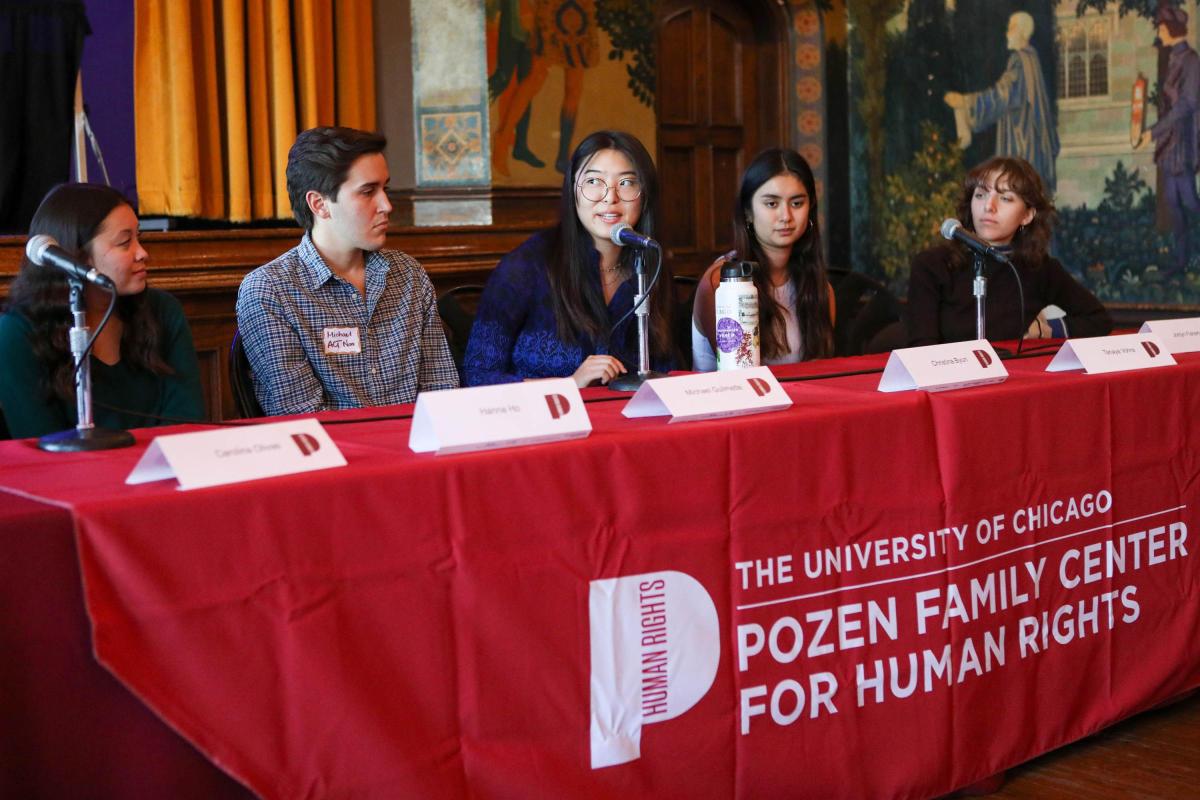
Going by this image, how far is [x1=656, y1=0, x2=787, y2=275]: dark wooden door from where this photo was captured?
6.59m

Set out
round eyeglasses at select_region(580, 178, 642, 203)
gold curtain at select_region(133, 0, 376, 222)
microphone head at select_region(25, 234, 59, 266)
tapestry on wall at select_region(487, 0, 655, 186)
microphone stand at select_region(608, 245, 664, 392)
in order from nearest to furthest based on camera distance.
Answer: microphone head at select_region(25, 234, 59, 266)
microphone stand at select_region(608, 245, 664, 392)
round eyeglasses at select_region(580, 178, 642, 203)
gold curtain at select_region(133, 0, 376, 222)
tapestry on wall at select_region(487, 0, 655, 186)

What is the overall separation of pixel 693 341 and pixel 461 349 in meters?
0.52

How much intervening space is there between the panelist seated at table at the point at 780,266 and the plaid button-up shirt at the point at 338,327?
0.55 metres

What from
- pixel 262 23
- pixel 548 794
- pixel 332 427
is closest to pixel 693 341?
pixel 332 427

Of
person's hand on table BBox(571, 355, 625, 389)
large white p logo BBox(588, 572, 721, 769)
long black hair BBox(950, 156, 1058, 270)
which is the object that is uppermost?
long black hair BBox(950, 156, 1058, 270)

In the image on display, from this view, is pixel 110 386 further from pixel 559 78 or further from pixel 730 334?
pixel 559 78

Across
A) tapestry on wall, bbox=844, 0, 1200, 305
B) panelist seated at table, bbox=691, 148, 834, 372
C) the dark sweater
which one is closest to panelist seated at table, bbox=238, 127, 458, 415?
panelist seated at table, bbox=691, 148, 834, 372

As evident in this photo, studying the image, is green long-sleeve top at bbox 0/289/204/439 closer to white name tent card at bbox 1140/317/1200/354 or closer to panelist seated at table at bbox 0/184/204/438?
panelist seated at table at bbox 0/184/204/438

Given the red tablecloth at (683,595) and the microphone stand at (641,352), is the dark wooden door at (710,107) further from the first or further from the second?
the red tablecloth at (683,595)

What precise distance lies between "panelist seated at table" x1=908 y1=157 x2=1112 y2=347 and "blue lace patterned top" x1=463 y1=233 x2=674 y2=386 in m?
0.75

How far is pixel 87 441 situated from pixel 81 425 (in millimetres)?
51

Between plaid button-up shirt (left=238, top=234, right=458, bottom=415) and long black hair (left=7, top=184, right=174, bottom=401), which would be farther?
plaid button-up shirt (left=238, top=234, right=458, bottom=415)

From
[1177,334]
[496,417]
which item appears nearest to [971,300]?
[1177,334]

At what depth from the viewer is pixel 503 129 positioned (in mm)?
5203
